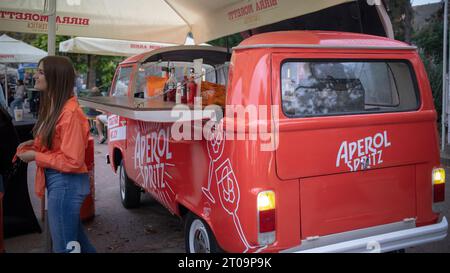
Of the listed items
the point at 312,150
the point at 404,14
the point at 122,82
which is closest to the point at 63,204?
the point at 312,150

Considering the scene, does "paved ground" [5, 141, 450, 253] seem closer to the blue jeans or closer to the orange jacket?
the blue jeans

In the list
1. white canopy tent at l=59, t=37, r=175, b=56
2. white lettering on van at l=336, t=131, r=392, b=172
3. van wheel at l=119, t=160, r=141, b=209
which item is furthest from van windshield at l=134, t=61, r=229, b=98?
white canopy tent at l=59, t=37, r=175, b=56

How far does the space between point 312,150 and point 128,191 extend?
367cm

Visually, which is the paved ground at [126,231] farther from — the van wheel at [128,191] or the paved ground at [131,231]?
the van wheel at [128,191]

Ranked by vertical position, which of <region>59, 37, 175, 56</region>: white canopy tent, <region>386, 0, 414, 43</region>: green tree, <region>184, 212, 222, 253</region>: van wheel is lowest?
<region>184, 212, 222, 253</region>: van wheel

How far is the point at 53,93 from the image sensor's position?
298 centimetres

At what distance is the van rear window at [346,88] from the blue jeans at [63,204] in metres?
1.61

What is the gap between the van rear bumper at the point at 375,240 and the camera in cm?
279

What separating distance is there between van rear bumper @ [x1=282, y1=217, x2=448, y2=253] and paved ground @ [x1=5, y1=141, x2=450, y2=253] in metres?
0.70

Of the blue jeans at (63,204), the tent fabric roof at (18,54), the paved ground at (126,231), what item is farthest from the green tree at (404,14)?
the blue jeans at (63,204)

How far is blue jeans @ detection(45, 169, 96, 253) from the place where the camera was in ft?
9.71
